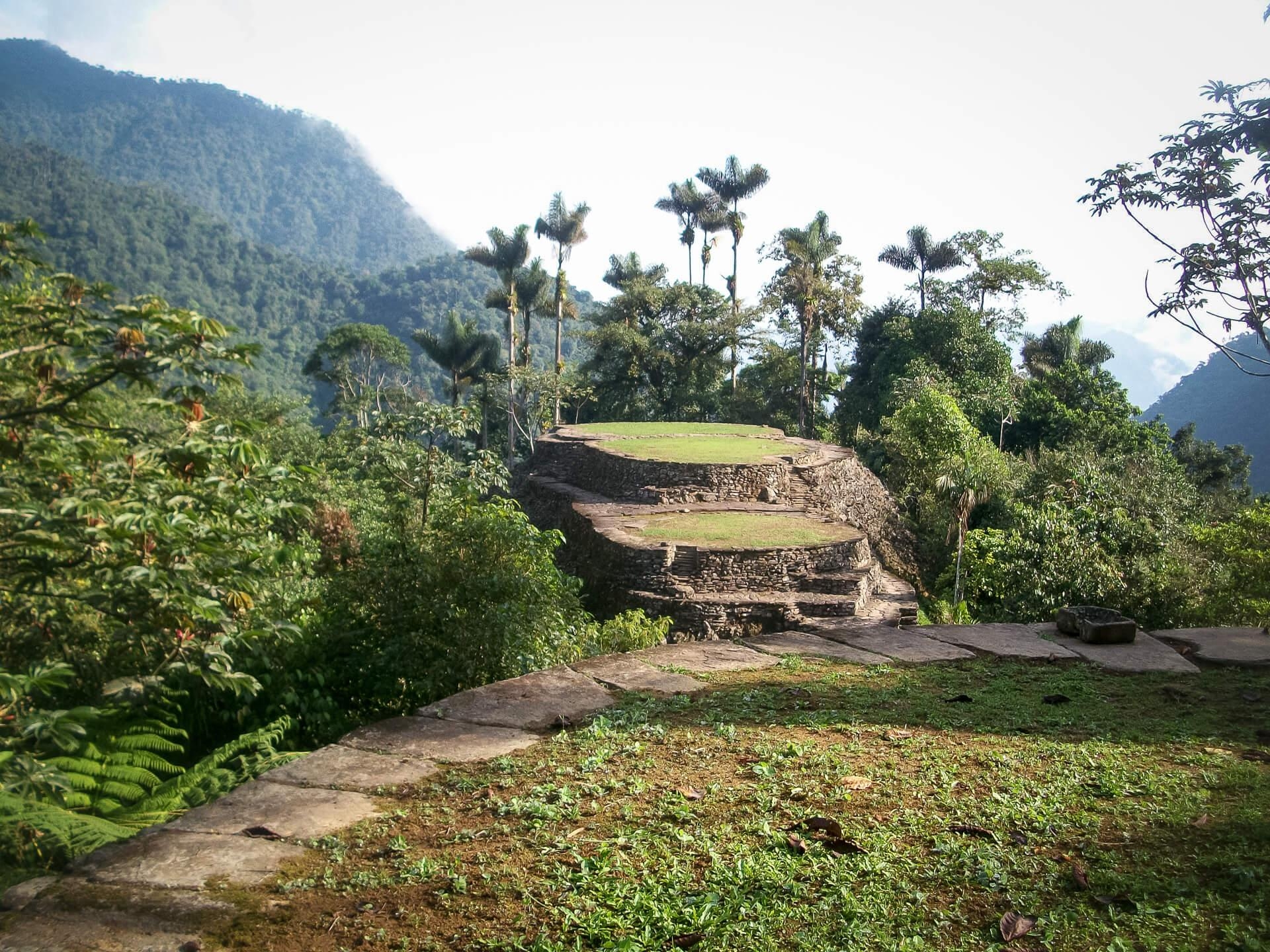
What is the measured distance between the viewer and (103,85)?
108125 mm

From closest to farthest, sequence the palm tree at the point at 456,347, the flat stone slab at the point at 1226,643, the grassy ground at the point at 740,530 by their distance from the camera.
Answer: the flat stone slab at the point at 1226,643 < the grassy ground at the point at 740,530 < the palm tree at the point at 456,347

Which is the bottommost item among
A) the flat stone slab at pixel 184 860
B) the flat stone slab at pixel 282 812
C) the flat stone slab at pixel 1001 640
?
the flat stone slab at pixel 184 860

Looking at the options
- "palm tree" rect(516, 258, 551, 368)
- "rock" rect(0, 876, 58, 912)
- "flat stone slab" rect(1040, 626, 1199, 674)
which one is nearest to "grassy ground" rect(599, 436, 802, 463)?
"flat stone slab" rect(1040, 626, 1199, 674)

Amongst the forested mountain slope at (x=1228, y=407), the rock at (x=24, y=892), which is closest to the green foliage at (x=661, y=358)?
the forested mountain slope at (x=1228, y=407)

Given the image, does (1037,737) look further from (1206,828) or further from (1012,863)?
(1012,863)

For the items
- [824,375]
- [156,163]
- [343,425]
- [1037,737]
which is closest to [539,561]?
[1037,737]

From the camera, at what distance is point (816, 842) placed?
2.08 metres

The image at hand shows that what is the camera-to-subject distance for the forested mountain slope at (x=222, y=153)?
9581 centimetres

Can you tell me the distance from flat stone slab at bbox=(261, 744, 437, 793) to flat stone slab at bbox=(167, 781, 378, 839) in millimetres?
47

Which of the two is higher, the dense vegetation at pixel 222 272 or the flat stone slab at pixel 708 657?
the dense vegetation at pixel 222 272

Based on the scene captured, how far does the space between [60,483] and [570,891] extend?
2321 mm

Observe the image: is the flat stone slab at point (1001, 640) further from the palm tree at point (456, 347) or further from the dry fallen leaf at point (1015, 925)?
the palm tree at point (456, 347)

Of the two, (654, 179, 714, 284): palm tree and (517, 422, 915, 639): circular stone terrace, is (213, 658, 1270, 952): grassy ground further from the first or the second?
(654, 179, 714, 284): palm tree

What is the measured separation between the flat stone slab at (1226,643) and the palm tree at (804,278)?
904 inches
